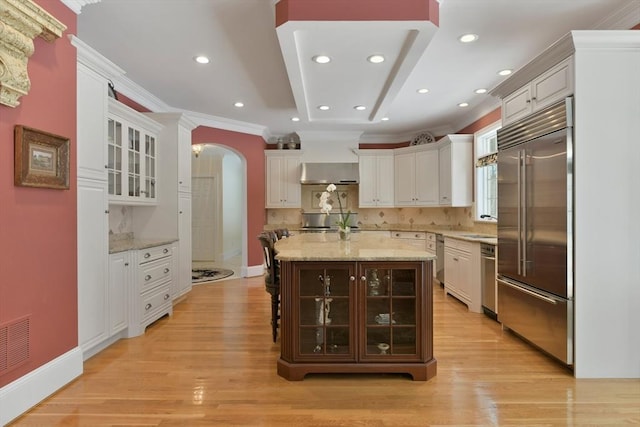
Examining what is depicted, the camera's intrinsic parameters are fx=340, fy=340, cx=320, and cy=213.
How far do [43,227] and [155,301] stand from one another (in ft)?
5.31

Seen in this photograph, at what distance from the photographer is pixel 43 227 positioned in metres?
2.17

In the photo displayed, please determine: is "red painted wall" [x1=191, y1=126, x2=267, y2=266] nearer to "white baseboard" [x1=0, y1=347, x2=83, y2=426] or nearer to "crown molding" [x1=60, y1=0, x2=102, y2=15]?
"crown molding" [x1=60, y1=0, x2=102, y2=15]

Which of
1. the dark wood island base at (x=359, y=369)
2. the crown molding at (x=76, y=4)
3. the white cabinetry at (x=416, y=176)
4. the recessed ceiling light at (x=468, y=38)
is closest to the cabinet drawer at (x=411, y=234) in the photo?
the white cabinetry at (x=416, y=176)

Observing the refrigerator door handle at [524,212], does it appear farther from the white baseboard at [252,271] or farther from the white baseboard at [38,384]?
the white baseboard at [252,271]

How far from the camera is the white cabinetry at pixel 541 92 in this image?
2.45 m

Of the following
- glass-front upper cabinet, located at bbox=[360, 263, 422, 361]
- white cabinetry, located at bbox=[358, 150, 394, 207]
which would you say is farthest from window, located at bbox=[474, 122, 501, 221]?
glass-front upper cabinet, located at bbox=[360, 263, 422, 361]

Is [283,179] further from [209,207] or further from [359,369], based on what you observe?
[359,369]

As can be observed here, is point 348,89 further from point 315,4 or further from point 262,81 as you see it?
point 315,4

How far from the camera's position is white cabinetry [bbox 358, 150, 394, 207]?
6.59 m

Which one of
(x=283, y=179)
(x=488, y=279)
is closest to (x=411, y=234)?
(x=488, y=279)

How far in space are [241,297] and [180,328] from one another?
1.26 meters

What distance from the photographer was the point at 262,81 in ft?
13.4

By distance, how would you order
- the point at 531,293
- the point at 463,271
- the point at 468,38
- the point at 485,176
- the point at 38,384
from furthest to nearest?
1. the point at 485,176
2. the point at 463,271
3. the point at 468,38
4. the point at 531,293
5. the point at 38,384

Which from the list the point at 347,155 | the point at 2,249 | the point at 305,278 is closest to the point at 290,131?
the point at 347,155
